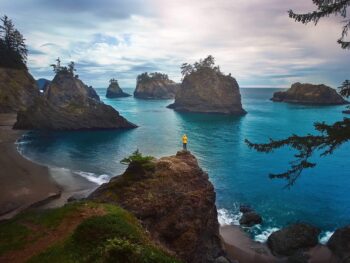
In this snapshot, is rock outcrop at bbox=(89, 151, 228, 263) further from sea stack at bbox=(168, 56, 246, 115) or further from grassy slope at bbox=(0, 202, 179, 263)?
sea stack at bbox=(168, 56, 246, 115)

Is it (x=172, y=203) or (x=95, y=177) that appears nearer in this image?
(x=172, y=203)

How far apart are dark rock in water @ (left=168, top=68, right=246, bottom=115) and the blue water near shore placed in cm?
4091

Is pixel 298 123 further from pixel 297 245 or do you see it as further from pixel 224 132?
pixel 297 245

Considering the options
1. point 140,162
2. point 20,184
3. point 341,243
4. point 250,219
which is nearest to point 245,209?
point 250,219

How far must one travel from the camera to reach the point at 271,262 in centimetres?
2834

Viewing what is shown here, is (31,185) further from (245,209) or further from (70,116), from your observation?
(70,116)

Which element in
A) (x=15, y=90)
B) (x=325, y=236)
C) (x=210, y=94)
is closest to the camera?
(x=325, y=236)

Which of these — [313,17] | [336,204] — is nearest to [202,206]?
[313,17]

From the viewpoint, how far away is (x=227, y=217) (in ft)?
121

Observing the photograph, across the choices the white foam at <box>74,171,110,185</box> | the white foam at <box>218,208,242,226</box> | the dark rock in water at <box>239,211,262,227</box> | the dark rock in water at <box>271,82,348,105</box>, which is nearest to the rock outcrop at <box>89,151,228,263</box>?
the white foam at <box>218,208,242,226</box>

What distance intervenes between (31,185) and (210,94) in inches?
4590

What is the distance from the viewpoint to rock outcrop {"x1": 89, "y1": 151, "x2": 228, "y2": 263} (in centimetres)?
2300

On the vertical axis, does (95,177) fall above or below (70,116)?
below

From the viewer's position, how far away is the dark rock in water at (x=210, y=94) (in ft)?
480
